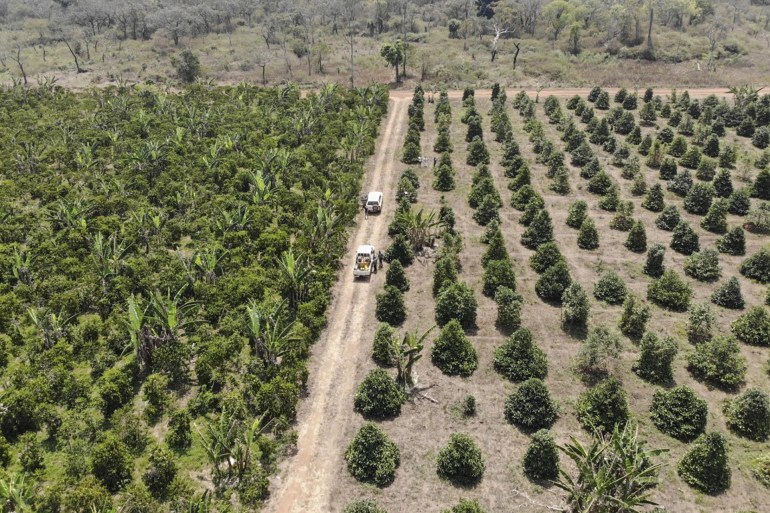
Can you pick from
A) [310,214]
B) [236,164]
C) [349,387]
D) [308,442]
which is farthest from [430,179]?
[308,442]

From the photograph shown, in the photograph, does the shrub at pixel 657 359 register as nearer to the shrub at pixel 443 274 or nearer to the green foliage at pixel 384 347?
the shrub at pixel 443 274

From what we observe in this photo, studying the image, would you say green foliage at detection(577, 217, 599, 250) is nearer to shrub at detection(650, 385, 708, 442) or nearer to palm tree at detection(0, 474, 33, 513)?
shrub at detection(650, 385, 708, 442)

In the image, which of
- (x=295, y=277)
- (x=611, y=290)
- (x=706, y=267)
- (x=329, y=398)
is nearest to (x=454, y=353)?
(x=329, y=398)

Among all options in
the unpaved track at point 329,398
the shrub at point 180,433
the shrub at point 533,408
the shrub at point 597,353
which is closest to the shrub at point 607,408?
the shrub at point 533,408

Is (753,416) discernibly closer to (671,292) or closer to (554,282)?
(671,292)

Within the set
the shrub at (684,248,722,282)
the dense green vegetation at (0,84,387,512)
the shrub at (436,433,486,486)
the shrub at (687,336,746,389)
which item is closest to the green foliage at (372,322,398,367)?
the dense green vegetation at (0,84,387,512)

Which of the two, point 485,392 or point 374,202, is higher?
point 374,202
